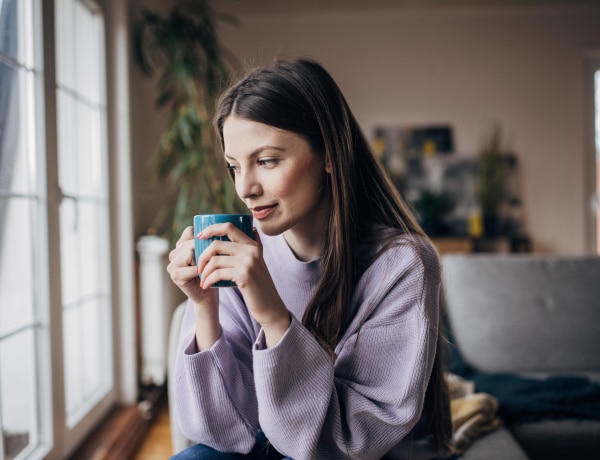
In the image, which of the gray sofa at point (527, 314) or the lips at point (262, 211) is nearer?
the lips at point (262, 211)

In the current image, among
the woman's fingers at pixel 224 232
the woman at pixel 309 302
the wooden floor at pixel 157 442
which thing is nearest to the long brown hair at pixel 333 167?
the woman at pixel 309 302

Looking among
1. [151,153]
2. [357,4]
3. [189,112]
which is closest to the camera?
[189,112]

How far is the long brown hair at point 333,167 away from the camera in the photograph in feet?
3.03

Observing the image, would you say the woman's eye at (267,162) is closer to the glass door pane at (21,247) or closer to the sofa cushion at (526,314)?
the glass door pane at (21,247)

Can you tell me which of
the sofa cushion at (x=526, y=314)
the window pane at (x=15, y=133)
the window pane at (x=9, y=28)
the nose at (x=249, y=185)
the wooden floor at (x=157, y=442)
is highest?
the window pane at (x=9, y=28)

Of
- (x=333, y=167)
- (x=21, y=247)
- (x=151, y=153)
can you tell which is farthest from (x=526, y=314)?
(x=151, y=153)

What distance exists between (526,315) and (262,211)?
1555 millimetres

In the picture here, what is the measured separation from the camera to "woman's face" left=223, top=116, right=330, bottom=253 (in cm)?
89

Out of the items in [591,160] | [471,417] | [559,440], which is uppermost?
[591,160]

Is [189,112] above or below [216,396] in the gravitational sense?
above

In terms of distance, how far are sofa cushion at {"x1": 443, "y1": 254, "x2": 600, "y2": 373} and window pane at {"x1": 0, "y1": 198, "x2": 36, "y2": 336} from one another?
1.53 m

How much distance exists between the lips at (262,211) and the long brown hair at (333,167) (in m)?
0.12

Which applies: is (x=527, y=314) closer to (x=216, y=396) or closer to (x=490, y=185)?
(x=216, y=396)

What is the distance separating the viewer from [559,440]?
161cm
